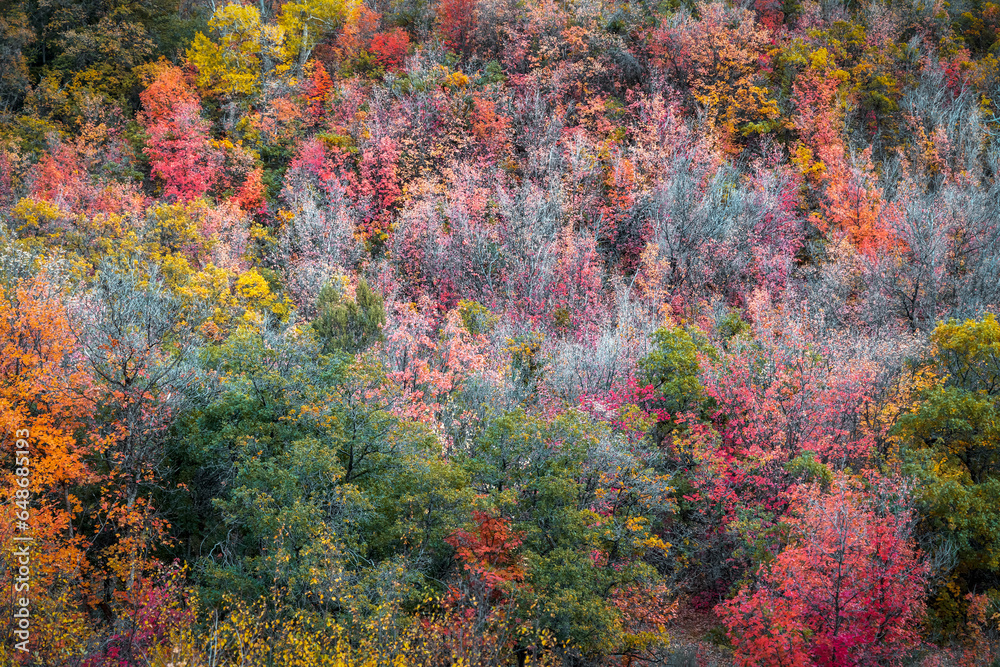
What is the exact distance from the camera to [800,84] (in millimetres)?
45781

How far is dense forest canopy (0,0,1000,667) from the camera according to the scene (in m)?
18.0

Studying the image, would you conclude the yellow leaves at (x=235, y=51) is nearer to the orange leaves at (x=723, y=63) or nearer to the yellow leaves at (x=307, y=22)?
the yellow leaves at (x=307, y=22)

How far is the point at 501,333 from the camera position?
106 feet

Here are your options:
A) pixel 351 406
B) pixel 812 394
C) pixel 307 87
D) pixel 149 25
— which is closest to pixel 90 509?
pixel 351 406

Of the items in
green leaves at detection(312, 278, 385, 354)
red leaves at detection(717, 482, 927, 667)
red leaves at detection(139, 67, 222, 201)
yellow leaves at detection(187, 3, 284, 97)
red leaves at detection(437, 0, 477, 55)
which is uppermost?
red leaves at detection(437, 0, 477, 55)

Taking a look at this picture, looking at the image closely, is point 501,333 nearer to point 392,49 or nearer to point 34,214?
point 34,214

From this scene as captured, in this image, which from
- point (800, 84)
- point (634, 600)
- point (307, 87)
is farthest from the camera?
point (307, 87)

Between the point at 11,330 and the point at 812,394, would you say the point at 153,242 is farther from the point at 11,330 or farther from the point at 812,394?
the point at 812,394

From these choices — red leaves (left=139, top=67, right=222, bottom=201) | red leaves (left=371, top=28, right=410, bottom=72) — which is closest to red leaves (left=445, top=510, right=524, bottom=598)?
red leaves (left=139, top=67, right=222, bottom=201)

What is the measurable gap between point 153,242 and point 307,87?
22475mm

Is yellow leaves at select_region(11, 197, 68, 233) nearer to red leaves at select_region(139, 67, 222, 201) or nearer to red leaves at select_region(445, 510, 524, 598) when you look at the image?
red leaves at select_region(139, 67, 222, 201)

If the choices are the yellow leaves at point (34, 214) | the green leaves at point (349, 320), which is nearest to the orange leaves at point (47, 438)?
the green leaves at point (349, 320)

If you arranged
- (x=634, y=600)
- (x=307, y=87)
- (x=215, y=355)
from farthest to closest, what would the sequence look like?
1. (x=307, y=87)
2. (x=215, y=355)
3. (x=634, y=600)

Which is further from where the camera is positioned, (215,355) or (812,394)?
(812,394)
